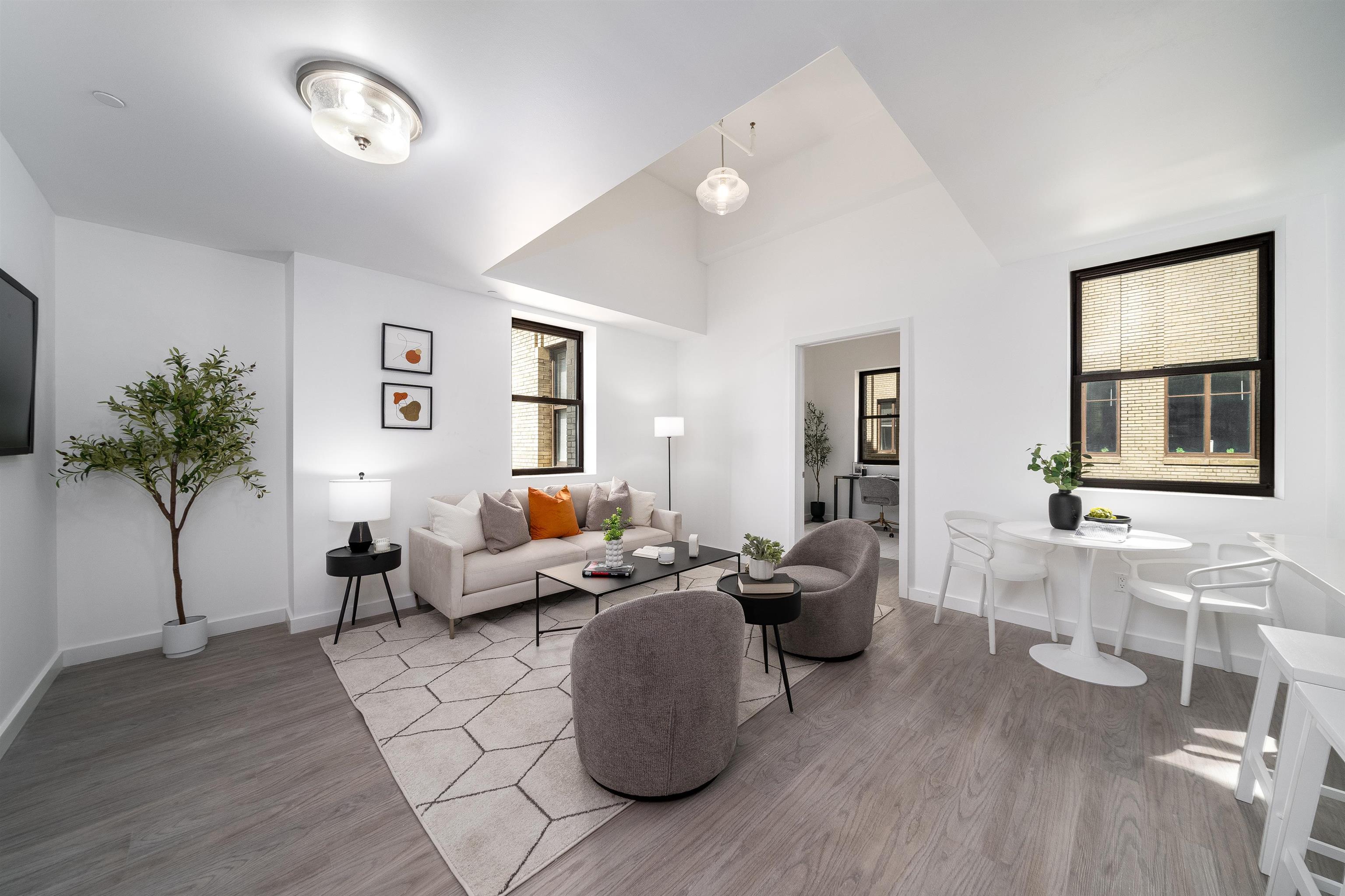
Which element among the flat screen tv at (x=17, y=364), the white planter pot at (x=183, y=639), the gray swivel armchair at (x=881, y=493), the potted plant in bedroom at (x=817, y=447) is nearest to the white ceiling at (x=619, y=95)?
the flat screen tv at (x=17, y=364)

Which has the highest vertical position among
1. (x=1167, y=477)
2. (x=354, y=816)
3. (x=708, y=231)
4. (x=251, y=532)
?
(x=708, y=231)

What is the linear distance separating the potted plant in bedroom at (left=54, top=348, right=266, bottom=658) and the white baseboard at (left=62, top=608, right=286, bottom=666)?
0.46 ft

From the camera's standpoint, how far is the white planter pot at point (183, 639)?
293cm

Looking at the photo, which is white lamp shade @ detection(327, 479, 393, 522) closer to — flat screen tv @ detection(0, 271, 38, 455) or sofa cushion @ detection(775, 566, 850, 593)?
flat screen tv @ detection(0, 271, 38, 455)

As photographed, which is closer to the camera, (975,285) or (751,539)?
(751,539)

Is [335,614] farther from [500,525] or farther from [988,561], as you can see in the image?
[988,561]

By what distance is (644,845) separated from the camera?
1.57 metres

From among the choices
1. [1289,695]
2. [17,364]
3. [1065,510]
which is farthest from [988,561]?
[17,364]

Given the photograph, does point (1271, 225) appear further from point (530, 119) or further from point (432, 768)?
point (432, 768)

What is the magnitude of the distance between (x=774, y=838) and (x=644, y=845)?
1.41 feet

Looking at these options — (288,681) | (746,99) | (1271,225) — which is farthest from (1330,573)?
(288,681)

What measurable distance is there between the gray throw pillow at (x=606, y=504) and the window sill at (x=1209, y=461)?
3.98 metres

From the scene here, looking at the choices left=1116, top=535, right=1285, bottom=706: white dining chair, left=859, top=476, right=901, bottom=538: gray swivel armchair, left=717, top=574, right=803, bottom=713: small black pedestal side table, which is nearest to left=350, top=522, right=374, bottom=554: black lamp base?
left=717, top=574, right=803, bottom=713: small black pedestal side table

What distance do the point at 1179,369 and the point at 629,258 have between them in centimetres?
435
